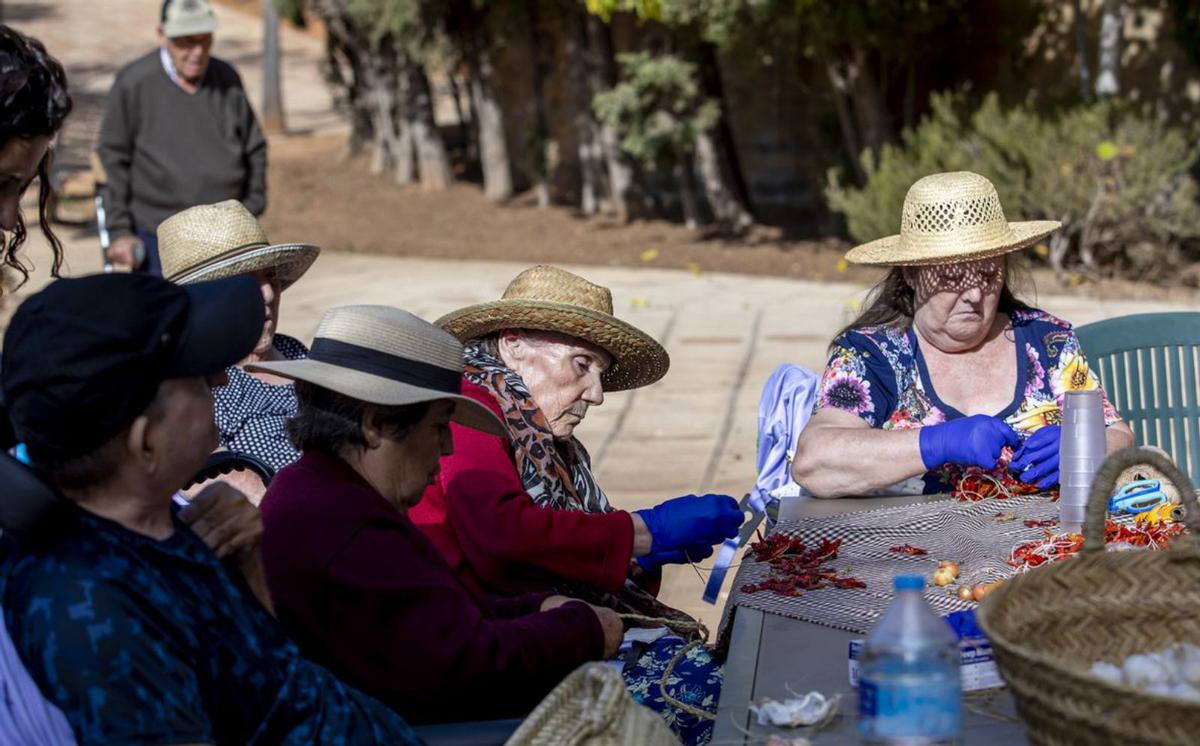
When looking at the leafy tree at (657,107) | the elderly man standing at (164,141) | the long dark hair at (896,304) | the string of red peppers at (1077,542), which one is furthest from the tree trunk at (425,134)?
the string of red peppers at (1077,542)

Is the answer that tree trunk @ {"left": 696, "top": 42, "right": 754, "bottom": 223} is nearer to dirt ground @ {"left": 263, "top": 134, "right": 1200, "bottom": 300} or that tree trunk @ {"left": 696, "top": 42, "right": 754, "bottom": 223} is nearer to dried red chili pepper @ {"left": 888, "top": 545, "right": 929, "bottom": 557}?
dirt ground @ {"left": 263, "top": 134, "right": 1200, "bottom": 300}

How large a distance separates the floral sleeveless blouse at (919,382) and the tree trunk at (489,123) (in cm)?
1346

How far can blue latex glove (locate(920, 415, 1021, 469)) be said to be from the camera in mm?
3434

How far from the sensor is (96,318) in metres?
2.00

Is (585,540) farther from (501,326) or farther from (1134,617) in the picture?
(1134,617)

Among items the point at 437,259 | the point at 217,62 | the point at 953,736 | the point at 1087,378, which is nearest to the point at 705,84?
the point at 437,259

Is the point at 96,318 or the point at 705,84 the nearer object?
the point at 96,318

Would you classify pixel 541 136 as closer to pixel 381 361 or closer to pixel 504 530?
pixel 504 530

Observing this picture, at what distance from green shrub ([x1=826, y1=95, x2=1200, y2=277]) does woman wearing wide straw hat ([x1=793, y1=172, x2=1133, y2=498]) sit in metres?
6.73

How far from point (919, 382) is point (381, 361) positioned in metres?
1.70

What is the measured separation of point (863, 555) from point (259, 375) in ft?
5.66

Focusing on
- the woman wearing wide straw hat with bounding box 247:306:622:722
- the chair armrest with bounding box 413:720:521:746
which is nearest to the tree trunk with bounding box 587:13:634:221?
the woman wearing wide straw hat with bounding box 247:306:622:722

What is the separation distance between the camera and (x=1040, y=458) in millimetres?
3562

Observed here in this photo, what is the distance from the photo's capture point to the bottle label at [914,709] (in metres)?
1.96
